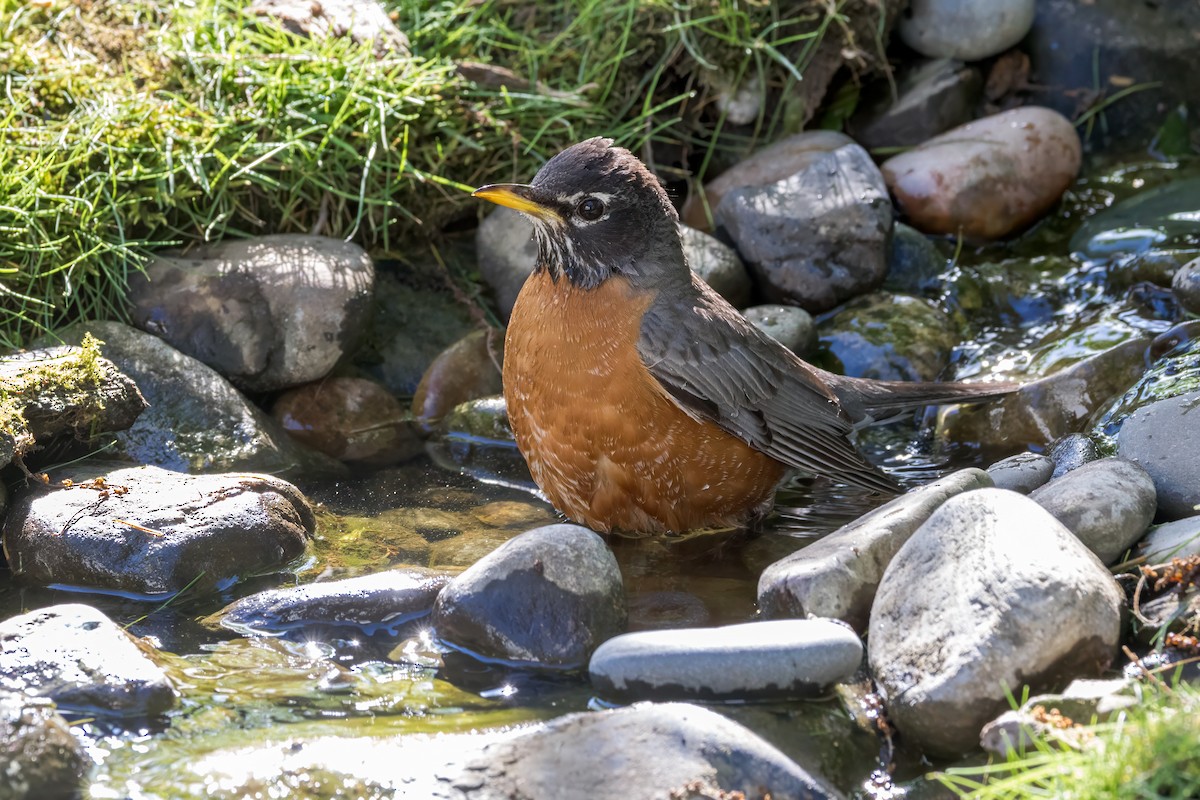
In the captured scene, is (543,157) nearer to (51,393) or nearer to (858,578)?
(51,393)

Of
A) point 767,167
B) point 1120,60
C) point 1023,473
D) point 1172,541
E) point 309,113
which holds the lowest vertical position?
point 1023,473

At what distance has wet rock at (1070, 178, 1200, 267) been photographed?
22.5 feet

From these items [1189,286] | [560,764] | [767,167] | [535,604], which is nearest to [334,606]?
[535,604]

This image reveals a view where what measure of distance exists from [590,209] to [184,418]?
2.21 metres

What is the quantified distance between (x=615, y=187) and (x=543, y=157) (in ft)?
6.73

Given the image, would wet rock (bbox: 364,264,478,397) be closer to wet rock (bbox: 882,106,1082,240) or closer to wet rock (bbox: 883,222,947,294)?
wet rock (bbox: 883,222,947,294)

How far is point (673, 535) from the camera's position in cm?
545

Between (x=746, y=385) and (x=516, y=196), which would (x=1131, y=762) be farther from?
(x=516, y=196)

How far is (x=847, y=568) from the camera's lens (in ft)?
13.6

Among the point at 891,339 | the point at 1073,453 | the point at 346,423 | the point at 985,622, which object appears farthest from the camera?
the point at 891,339

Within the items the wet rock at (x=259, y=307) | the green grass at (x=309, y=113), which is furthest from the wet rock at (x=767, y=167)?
the wet rock at (x=259, y=307)

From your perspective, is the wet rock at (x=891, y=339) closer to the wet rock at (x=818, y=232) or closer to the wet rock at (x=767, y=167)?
the wet rock at (x=818, y=232)

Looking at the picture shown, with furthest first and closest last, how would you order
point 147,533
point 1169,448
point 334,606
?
1. point 1169,448
2. point 147,533
3. point 334,606

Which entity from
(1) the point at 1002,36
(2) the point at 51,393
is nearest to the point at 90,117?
(2) the point at 51,393
